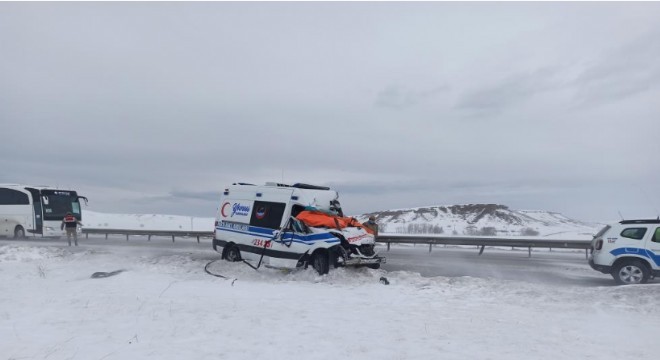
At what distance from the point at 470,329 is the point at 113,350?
5.04m

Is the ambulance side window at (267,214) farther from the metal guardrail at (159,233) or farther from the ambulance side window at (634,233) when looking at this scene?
the metal guardrail at (159,233)

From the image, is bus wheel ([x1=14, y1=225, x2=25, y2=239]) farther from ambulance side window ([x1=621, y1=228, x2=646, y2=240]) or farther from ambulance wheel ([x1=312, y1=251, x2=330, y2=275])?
ambulance side window ([x1=621, y1=228, x2=646, y2=240])

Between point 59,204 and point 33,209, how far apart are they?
136 cm

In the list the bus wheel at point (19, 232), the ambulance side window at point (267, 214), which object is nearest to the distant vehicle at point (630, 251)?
the ambulance side window at point (267, 214)

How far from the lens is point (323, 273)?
12.5 meters

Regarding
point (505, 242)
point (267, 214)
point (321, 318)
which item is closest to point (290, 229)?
point (267, 214)

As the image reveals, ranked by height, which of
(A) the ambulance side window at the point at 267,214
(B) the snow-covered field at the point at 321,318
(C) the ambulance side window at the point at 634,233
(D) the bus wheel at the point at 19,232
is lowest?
Answer: (B) the snow-covered field at the point at 321,318

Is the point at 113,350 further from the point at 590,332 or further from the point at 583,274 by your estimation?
the point at 583,274

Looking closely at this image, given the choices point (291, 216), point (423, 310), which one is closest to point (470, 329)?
point (423, 310)

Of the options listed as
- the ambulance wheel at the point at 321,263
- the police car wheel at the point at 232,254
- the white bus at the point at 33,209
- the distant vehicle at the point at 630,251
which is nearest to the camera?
the distant vehicle at the point at 630,251

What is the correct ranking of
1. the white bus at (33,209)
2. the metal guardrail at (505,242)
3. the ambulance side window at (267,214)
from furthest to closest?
the white bus at (33,209) → the metal guardrail at (505,242) → the ambulance side window at (267,214)

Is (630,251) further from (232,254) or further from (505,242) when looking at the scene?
(232,254)

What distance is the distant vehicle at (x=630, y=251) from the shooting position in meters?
11.8

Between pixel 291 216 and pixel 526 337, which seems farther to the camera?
pixel 291 216
